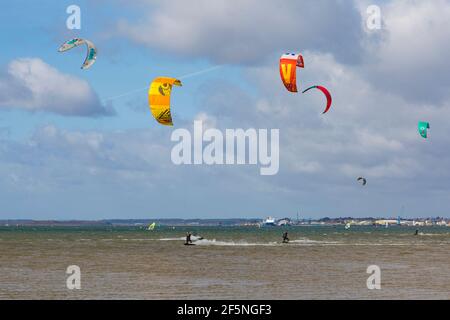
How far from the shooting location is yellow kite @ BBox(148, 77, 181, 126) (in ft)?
134

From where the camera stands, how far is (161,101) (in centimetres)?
4106

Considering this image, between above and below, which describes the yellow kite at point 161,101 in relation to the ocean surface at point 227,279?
above

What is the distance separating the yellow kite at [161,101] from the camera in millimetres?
40844

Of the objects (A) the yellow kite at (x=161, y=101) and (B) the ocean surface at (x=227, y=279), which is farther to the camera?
(A) the yellow kite at (x=161, y=101)

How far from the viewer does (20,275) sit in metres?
42.8

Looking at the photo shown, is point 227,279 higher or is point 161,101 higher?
point 161,101

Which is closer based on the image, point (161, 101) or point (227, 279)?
point (227, 279)

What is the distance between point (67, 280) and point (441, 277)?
751 inches

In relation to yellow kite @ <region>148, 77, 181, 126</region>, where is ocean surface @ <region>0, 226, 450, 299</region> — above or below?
below

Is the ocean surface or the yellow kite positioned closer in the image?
the ocean surface
